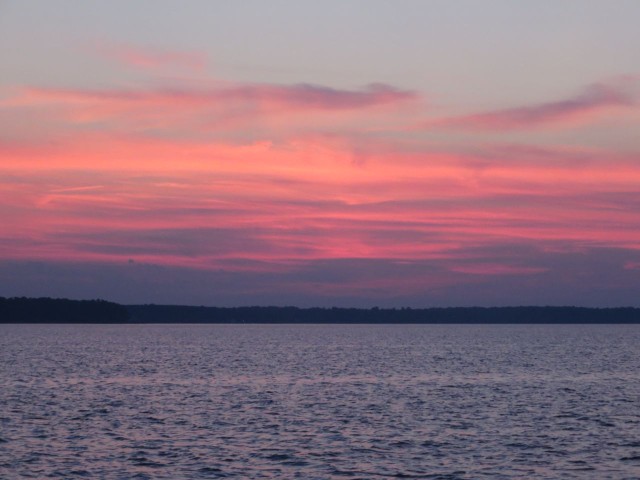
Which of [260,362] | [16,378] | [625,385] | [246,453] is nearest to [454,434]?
[246,453]

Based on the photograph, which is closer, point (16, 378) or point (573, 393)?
point (573, 393)

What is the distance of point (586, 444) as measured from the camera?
4200cm

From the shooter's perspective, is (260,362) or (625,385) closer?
(625,385)

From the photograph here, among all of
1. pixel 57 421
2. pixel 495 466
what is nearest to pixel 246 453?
pixel 495 466

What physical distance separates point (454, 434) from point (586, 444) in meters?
6.57

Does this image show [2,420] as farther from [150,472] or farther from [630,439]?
[630,439]

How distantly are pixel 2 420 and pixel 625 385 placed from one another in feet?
168

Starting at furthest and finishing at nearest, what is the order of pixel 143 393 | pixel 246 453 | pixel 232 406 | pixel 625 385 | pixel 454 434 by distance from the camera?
pixel 625 385 → pixel 143 393 → pixel 232 406 → pixel 454 434 → pixel 246 453

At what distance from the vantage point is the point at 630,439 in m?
43.5

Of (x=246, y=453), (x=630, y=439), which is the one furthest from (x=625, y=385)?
(x=246, y=453)

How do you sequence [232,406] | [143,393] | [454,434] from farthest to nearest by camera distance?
[143,393] → [232,406] → [454,434]

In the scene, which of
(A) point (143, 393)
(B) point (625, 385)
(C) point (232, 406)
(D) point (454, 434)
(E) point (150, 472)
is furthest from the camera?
(B) point (625, 385)

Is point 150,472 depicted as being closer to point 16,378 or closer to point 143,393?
point 143,393

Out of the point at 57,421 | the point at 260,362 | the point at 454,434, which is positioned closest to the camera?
the point at 454,434
